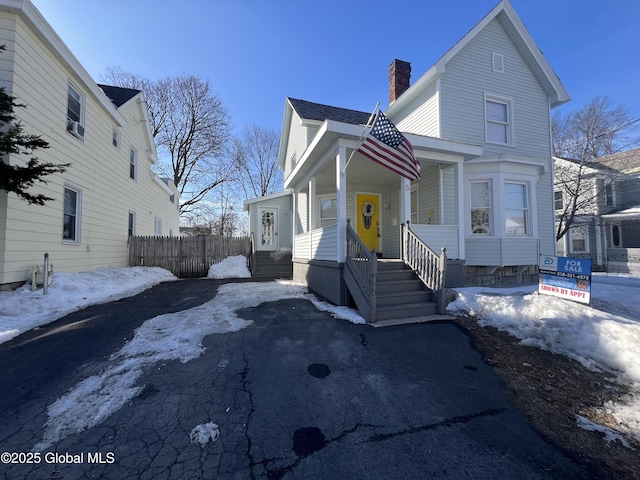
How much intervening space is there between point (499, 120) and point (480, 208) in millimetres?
3873

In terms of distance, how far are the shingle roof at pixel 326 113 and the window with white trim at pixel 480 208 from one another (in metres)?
6.36

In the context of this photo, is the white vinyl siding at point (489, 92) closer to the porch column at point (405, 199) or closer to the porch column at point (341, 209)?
the porch column at point (405, 199)

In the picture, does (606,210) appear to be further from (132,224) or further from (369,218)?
(132,224)

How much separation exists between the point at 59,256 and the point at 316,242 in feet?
22.3

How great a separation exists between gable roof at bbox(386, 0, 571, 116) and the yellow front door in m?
4.03

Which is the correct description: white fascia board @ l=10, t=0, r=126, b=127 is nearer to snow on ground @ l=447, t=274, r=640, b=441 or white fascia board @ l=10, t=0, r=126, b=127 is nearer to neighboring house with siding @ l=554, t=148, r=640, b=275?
snow on ground @ l=447, t=274, r=640, b=441

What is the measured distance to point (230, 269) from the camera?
12875 mm

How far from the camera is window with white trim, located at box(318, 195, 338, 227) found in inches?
401

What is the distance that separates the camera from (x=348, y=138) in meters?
6.45

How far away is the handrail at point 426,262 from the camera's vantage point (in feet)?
18.2

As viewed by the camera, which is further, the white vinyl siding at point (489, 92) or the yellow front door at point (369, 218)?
the yellow front door at point (369, 218)

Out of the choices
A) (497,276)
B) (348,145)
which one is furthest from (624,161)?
(348,145)

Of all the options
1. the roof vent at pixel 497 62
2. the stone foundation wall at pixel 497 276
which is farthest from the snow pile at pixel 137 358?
the roof vent at pixel 497 62

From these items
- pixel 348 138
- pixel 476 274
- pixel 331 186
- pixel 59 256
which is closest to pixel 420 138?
pixel 348 138
